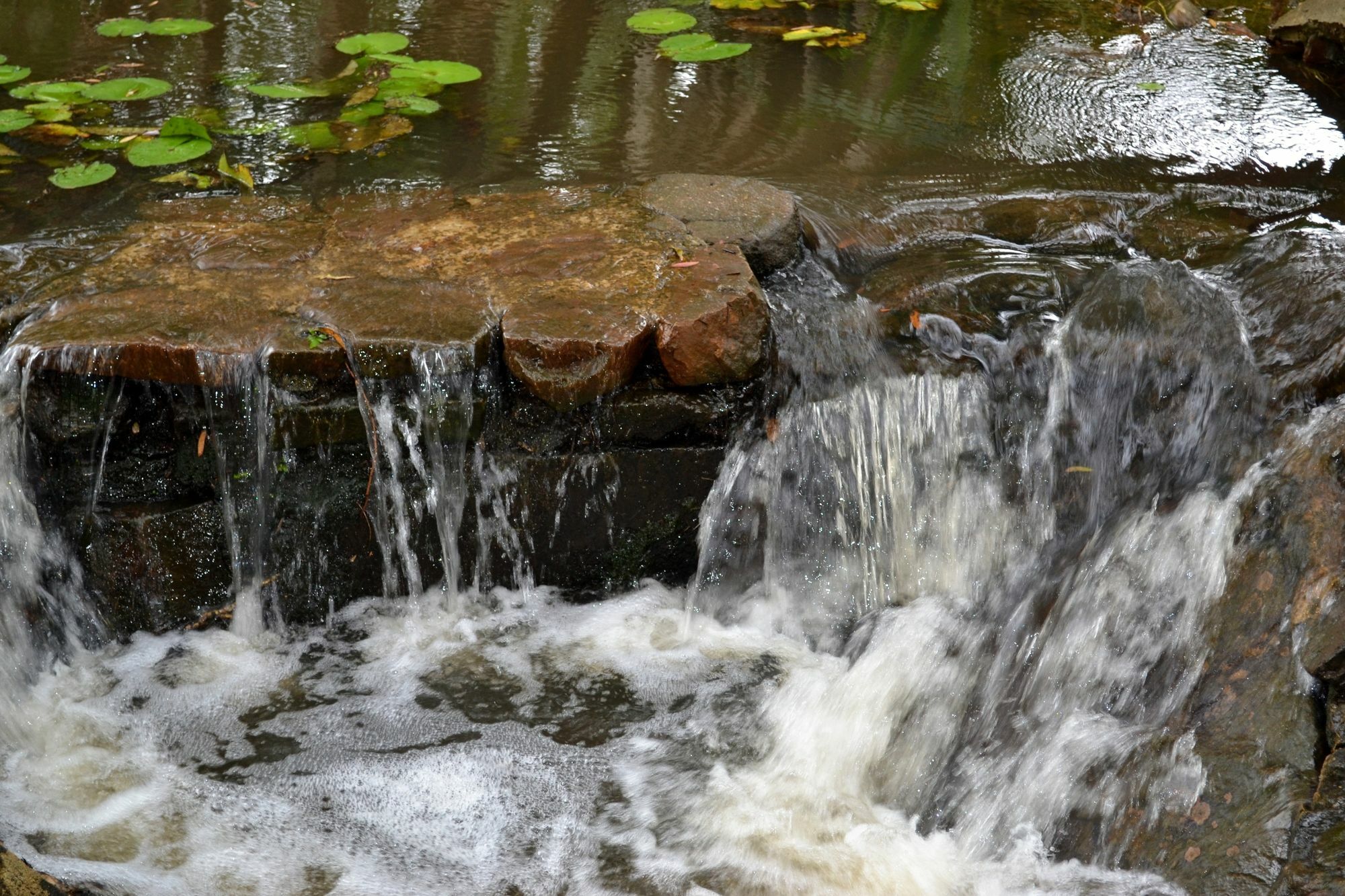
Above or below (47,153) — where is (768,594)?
below

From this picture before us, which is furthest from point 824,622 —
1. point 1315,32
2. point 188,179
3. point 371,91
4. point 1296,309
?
point 1315,32

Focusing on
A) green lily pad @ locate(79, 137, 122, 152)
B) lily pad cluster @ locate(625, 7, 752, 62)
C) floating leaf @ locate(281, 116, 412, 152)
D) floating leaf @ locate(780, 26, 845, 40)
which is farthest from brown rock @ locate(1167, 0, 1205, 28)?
green lily pad @ locate(79, 137, 122, 152)

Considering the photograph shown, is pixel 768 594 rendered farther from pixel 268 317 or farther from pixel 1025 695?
pixel 268 317

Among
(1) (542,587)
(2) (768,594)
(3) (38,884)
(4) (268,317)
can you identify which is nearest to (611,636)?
(1) (542,587)

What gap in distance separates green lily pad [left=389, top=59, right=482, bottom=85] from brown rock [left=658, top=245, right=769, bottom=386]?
7.27 ft

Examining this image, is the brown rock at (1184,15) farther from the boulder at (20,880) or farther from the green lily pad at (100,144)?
the boulder at (20,880)

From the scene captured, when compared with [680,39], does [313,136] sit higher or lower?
lower

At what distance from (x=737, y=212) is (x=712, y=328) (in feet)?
2.17

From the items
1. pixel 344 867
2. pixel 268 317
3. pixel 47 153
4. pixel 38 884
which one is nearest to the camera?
pixel 38 884

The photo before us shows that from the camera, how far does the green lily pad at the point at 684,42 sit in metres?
4.99

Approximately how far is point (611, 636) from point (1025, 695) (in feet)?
3.38

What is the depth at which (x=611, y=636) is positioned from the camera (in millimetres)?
2934

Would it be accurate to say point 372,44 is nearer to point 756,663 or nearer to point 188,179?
point 188,179

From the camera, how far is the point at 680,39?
510cm
